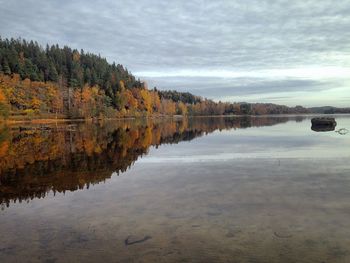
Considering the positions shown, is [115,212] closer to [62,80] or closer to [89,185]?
[89,185]

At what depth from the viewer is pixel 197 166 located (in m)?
26.2

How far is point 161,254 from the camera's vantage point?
995cm

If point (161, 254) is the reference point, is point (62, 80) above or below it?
above

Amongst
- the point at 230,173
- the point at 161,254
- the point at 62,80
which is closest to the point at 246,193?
the point at 230,173

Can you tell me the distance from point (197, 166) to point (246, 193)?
938 centimetres

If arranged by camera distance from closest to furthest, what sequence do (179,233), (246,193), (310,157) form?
(179,233)
(246,193)
(310,157)

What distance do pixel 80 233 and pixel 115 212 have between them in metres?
2.65

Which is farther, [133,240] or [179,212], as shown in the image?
[179,212]

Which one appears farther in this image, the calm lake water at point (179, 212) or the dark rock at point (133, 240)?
the dark rock at point (133, 240)

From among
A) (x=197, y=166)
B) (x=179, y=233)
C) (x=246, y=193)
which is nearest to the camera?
(x=179, y=233)

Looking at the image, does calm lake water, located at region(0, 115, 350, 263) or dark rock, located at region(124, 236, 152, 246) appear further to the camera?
dark rock, located at region(124, 236, 152, 246)

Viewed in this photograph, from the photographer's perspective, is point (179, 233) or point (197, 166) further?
point (197, 166)

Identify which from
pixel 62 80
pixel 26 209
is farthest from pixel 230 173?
pixel 62 80

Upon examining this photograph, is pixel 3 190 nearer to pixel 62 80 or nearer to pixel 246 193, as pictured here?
pixel 246 193
